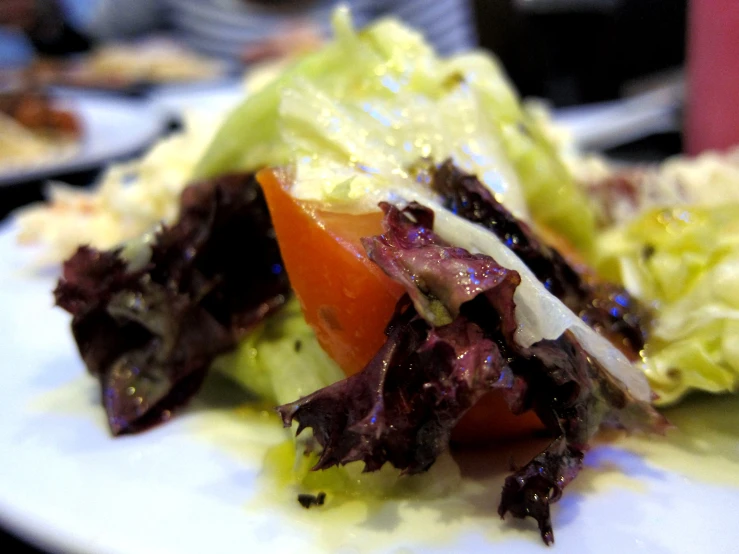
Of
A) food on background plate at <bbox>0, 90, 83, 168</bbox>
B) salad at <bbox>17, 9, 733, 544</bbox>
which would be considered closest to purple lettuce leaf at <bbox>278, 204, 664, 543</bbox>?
salad at <bbox>17, 9, 733, 544</bbox>

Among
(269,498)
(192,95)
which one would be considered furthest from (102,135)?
(269,498)

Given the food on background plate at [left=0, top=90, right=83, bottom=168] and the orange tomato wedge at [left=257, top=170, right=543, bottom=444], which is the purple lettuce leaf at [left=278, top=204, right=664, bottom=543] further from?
the food on background plate at [left=0, top=90, right=83, bottom=168]

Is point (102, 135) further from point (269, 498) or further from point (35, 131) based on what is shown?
point (269, 498)

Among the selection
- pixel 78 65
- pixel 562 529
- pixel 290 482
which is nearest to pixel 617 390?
pixel 562 529

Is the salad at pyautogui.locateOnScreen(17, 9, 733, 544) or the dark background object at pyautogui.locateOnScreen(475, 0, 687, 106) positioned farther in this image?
the dark background object at pyautogui.locateOnScreen(475, 0, 687, 106)

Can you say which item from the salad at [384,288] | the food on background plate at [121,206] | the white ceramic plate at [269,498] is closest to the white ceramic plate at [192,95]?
the food on background plate at [121,206]

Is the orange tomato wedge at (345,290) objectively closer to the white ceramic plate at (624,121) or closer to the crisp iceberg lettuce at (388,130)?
the crisp iceberg lettuce at (388,130)
